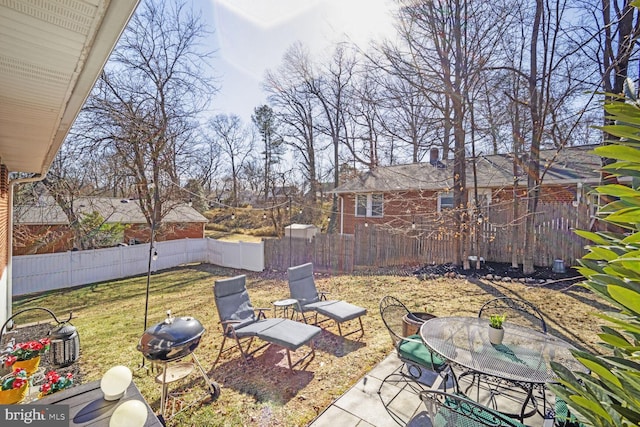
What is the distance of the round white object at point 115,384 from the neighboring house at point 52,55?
2.10 m

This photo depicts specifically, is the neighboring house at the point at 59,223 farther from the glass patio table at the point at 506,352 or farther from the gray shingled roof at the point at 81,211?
the glass patio table at the point at 506,352

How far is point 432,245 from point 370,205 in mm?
4851

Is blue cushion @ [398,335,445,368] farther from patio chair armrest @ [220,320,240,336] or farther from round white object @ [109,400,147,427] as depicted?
round white object @ [109,400,147,427]

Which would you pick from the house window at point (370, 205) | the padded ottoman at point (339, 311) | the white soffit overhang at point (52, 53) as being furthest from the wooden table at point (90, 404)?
the house window at point (370, 205)

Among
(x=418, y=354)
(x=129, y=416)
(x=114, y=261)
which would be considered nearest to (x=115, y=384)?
(x=129, y=416)

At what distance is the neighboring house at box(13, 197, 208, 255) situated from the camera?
33.0 feet

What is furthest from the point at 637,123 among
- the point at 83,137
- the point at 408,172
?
the point at 408,172

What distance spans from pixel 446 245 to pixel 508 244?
1.71m

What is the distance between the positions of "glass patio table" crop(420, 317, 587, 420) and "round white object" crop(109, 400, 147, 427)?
2217mm

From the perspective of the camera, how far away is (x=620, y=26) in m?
5.70

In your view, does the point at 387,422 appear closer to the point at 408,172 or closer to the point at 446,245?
the point at 446,245

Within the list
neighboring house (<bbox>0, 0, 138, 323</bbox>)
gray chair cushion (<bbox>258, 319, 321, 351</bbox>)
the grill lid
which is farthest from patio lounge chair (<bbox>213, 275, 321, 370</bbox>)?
neighboring house (<bbox>0, 0, 138, 323</bbox>)

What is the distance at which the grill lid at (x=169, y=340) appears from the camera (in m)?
2.48

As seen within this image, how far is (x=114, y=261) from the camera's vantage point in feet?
34.5
